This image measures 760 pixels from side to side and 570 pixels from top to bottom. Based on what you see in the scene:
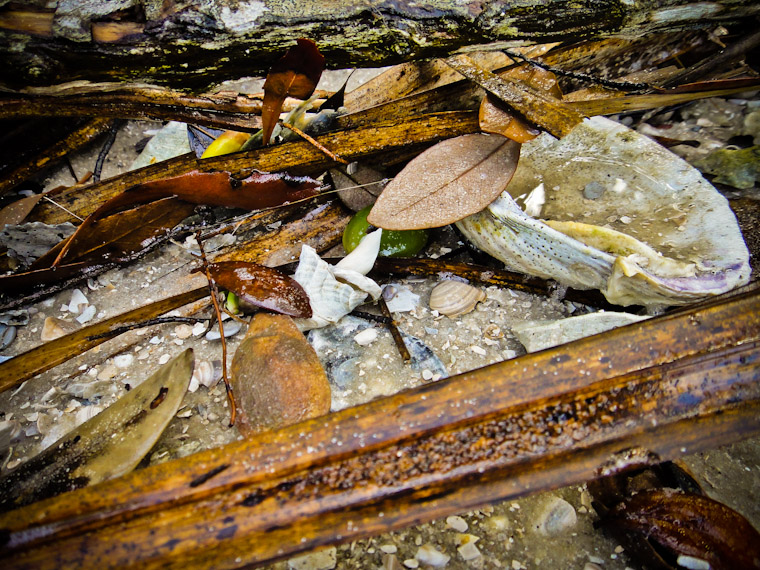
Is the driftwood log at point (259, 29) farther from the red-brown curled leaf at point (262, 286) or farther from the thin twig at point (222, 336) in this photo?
the red-brown curled leaf at point (262, 286)

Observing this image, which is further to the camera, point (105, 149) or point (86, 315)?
point (105, 149)

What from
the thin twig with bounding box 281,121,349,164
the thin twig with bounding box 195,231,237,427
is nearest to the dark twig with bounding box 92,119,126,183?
the thin twig with bounding box 195,231,237,427

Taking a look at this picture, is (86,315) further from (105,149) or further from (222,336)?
(105,149)

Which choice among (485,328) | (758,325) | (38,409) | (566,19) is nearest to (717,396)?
(758,325)

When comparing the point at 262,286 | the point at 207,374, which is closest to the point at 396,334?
the point at 262,286

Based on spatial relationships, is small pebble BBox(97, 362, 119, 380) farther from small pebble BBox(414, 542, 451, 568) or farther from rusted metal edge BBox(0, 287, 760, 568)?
small pebble BBox(414, 542, 451, 568)

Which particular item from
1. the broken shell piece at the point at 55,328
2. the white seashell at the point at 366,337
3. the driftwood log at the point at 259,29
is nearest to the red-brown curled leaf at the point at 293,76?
the driftwood log at the point at 259,29
